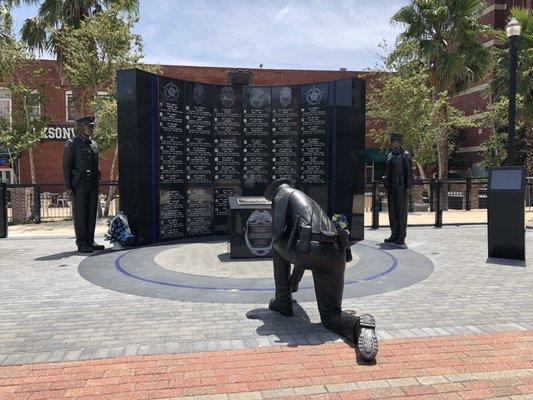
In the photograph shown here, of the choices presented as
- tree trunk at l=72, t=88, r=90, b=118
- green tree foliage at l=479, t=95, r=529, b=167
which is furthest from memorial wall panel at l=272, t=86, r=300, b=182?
green tree foliage at l=479, t=95, r=529, b=167

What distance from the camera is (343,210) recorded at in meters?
10.7

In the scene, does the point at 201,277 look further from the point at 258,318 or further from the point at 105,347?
the point at 105,347

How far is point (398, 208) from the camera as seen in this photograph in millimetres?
10211

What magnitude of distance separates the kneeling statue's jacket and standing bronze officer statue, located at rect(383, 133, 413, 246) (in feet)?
19.0

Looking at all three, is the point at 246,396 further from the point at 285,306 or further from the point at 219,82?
the point at 219,82

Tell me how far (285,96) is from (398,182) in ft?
11.5

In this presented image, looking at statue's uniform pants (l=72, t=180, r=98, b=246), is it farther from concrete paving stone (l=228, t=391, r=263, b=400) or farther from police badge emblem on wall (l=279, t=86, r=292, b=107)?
concrete paving stone (l=228, t=391, r=263, b=400)

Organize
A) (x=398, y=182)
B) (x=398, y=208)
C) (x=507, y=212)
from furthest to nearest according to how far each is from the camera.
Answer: (x=398, y=208)
(x=398, y=182)
(x=507, y=212)

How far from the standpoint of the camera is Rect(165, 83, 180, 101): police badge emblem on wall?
33.4 ft

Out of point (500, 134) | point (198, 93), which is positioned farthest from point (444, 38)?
point (198, 93)

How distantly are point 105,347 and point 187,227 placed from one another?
659cm

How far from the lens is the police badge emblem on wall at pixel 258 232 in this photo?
27.1 feet

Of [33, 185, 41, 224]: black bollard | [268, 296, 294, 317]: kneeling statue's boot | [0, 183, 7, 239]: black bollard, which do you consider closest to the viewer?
[268, 296, 294, 317]: kneeling statue's boot

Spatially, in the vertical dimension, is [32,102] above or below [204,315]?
above
